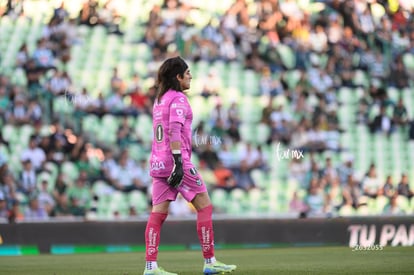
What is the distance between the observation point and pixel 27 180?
21859 millimetres

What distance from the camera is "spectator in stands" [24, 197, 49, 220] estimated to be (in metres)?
21.2

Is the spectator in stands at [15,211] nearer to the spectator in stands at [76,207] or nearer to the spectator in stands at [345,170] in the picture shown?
the spectator in stands at [76,207]

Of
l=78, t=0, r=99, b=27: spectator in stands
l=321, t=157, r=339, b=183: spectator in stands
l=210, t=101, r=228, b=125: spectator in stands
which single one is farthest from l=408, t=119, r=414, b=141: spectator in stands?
l=78, t=0, r=99, b=27: spectator in stands

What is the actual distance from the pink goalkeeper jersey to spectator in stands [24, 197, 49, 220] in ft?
35.8

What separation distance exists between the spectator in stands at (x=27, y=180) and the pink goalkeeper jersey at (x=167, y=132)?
449 inches

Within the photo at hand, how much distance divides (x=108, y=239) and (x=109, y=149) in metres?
3.70

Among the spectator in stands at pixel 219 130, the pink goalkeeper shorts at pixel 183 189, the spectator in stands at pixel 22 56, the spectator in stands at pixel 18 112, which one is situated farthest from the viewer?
the spectator in stands at pixel 22 56

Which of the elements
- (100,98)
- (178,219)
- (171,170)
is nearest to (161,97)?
(171,170)

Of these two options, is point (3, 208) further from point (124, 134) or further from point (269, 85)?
point (269, 85)

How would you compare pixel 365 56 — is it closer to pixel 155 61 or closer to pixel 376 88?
pixel 376 88

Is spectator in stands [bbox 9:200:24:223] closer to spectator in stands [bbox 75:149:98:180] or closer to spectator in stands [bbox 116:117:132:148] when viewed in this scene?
spectator in stands [bbox 75:149:98:180]

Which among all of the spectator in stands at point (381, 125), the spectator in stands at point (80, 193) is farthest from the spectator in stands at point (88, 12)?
the spectator in stands at point (381, 125)

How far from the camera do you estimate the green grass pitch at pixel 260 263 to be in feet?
39.0

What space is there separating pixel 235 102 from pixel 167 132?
1406 centimetres
